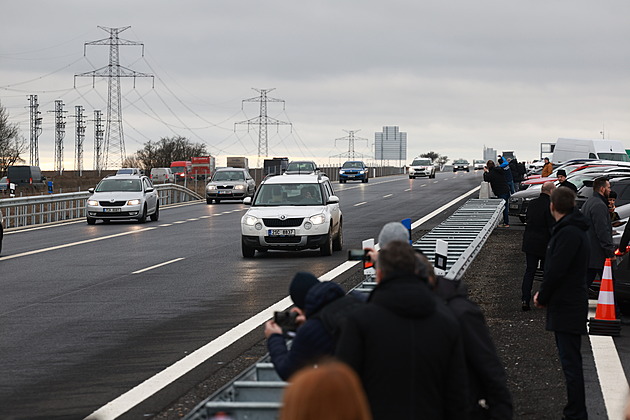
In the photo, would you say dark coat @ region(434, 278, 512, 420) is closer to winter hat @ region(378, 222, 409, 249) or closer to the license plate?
winter hat @ region(378, 222, 409, 249)

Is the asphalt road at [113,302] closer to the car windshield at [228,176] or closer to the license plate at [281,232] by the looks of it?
the license plate at [281,232]

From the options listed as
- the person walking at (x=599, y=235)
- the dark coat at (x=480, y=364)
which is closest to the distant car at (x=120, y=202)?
the person walking at (x=599, y=235)

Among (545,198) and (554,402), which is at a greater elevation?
(545,198)

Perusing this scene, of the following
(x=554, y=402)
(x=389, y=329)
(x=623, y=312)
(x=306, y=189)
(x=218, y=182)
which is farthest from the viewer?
(x=218, y=182)

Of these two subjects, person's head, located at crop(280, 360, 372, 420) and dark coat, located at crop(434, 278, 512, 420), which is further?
dark coat, located at crop(434, 278, 512, 420)

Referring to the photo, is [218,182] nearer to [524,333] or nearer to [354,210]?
[354,210]

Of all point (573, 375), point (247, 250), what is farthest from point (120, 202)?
point (573, 375)

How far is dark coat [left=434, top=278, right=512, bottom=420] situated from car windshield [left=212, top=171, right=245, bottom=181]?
44696 millimetres

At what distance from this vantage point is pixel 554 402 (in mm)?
8375

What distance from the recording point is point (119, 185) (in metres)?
34.6

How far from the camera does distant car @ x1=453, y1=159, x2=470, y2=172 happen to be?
11689 cm

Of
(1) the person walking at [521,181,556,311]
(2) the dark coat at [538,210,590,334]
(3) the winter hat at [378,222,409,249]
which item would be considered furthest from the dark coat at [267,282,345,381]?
(1) the person walking at [521,181,556,311]

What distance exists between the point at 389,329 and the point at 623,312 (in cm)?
995

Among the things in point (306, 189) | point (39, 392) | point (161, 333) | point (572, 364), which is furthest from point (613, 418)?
point (306, 189)
